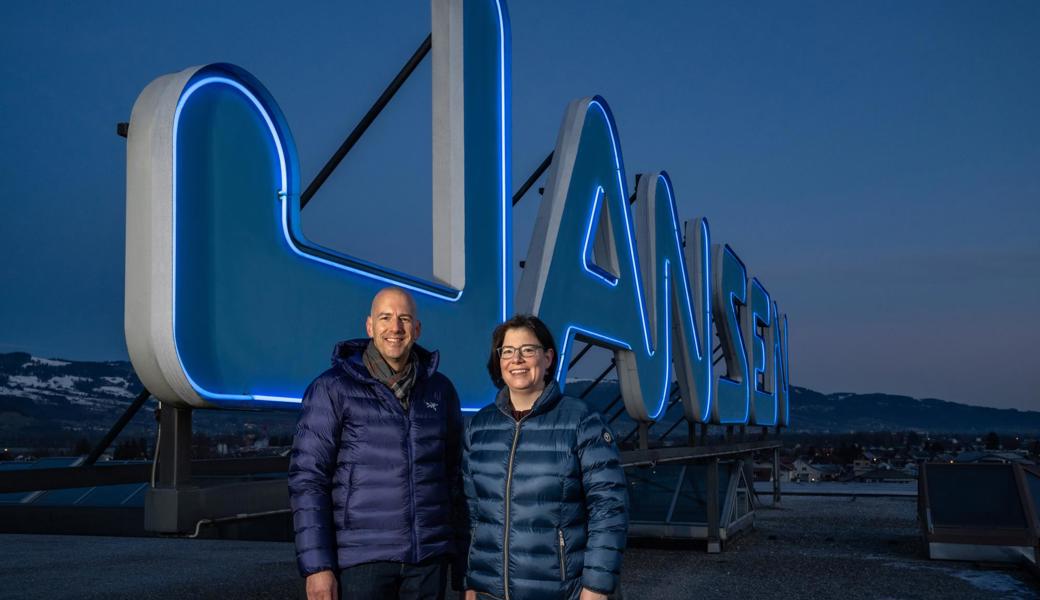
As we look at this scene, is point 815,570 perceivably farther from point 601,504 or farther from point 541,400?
point 541,400

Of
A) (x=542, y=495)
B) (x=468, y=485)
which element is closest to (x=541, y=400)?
(x=542, y=495)

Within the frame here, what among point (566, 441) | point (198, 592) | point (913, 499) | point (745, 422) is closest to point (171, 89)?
point (566, 441)

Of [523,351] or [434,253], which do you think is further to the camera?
[434,253]

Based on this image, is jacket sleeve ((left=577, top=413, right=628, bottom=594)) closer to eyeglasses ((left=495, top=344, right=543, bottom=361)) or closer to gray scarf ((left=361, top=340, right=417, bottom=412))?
eyeglasses ((left=495, top=344, right=543, bottom=361))

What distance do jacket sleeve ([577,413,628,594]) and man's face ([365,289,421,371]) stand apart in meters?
0.81

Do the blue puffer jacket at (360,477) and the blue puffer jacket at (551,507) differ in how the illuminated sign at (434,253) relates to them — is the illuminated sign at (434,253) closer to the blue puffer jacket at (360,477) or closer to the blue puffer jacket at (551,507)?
the blue puffer jacket at (360,477)

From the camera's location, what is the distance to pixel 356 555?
3627 mm

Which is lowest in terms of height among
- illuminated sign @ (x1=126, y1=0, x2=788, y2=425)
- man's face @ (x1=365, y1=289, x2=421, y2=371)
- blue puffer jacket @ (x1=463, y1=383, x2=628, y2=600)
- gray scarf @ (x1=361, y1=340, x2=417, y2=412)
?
blue puffer jacket @ (x1=463, y1=383, x2=628, y2=600)

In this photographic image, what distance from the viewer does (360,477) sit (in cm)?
366

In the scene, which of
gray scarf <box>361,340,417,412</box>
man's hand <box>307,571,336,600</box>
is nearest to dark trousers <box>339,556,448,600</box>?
man's hand <box>307,571,336,600</box>

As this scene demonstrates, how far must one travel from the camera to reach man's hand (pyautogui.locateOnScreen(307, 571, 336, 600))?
3.53 m

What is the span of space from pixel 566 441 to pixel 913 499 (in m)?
39.3

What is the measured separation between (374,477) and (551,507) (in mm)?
719

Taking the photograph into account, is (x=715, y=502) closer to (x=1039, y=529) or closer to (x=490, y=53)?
(x=1039, y=529)
